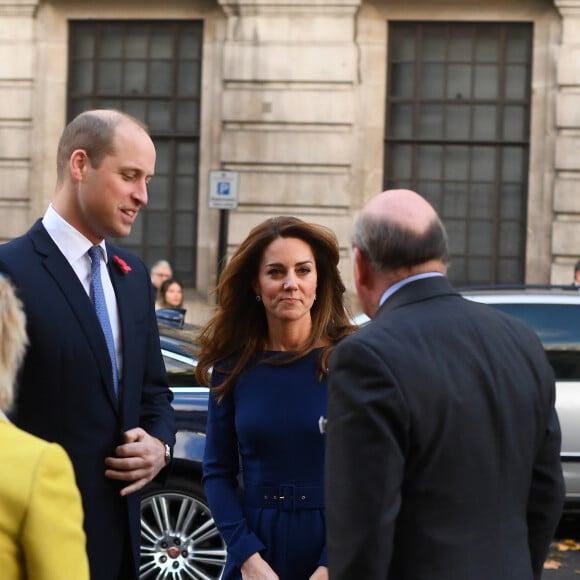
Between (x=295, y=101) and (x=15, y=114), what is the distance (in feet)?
13.4

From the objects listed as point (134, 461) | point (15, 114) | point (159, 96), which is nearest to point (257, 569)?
point (134, 461)

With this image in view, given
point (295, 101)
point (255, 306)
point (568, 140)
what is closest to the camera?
point (255, 306)

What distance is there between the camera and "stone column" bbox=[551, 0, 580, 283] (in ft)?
54.6

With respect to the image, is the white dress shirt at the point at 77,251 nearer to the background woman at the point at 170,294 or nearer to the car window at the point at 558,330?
the car window at the point at 558,330

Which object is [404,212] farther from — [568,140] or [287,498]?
[568,140]

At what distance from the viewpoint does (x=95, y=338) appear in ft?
11.5

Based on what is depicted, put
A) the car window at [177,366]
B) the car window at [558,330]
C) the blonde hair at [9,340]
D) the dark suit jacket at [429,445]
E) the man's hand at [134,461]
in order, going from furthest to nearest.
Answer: the car window at [558,330]
the car window at [177,366]
the man's hand at [134,461]
the dark suit jacket at [429,445]
the blonde hair at [9,340]

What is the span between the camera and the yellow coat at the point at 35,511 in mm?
2102

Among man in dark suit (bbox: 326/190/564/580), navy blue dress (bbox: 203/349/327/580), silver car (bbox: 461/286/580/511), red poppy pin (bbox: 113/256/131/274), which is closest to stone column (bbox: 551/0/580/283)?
silver car (bbox: 461/286/580/511)

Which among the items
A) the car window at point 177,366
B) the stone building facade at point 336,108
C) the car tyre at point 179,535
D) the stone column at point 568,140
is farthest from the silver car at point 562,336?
the stone column at point 568,140

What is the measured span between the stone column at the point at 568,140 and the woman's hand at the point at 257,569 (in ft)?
44.1

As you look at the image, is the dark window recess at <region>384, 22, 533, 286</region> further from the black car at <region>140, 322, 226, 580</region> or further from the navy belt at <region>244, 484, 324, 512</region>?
the navy belt at <region>244, 484, 324, 512</region>

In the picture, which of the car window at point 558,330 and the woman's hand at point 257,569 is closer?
the woman's hand at point 257,569

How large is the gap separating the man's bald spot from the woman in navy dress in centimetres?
106
